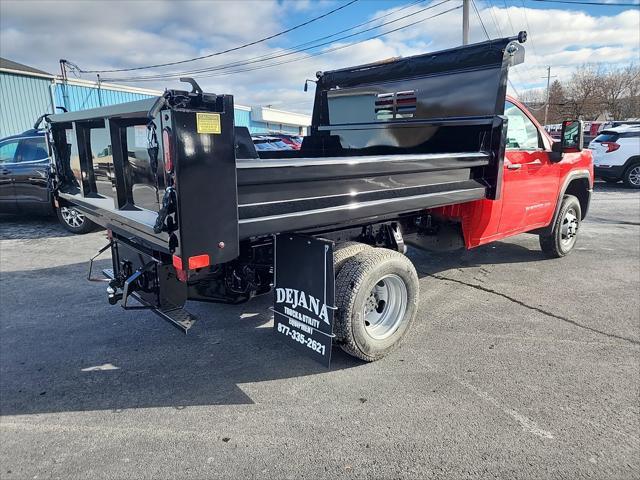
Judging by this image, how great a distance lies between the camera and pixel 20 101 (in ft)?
60.5

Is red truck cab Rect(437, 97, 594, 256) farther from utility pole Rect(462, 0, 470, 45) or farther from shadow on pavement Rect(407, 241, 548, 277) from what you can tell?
utility pole Rect(462, 0, 470, 45)

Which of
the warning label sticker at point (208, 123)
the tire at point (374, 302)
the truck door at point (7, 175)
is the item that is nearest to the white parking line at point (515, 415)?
the tire at point (374, 302)

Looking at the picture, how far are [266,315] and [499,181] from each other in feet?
8.24

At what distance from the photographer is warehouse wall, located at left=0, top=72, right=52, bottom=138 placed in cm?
1789

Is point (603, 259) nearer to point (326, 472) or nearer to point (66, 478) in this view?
point (326, 472)

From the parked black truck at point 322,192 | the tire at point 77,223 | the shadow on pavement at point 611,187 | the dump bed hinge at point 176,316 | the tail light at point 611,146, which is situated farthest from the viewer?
the tail light at point 611,146

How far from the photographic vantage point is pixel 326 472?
7.77 ft

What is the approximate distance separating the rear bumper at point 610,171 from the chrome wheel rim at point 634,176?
27 centimetres

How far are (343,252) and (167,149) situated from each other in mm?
1499

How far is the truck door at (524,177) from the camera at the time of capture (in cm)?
467

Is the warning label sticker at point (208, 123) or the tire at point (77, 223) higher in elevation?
the warning label sticker at point (208, 123)

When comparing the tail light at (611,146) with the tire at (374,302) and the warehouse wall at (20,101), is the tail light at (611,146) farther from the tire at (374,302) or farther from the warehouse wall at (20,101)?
the warehouse wall at (20,101)

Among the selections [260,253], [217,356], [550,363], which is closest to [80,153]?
[260,253]

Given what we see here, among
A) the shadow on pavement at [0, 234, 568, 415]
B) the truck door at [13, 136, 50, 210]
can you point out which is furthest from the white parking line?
the truck door at [13, 136, 50, 210]
